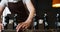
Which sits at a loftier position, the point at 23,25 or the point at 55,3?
the point at 55,3

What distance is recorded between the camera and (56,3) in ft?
3.96

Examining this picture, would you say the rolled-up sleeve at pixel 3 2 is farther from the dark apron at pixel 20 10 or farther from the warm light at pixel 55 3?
the warm light at pixel 55 3

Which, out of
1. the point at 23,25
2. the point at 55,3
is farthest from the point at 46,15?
the point at 23,25

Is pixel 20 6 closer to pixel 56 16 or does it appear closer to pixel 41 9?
pixel 41 9

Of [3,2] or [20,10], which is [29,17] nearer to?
[20,10]

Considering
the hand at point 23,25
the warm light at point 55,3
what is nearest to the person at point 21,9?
the hand at point 23,25

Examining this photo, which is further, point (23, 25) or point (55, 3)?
point (55, 3)

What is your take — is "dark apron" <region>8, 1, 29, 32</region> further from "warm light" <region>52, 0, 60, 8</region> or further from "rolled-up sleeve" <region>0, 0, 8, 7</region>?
"warm light" <region>52, 0, 60, 8</region>

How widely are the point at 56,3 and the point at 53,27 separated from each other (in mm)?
230

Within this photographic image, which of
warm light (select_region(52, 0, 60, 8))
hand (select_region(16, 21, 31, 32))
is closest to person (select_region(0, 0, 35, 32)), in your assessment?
hand (select_region(16, 21, 31, 32))

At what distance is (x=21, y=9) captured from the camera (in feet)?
3.38

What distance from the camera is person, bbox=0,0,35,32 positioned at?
999 millimetres

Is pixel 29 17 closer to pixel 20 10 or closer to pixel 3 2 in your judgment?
pixel 20 10


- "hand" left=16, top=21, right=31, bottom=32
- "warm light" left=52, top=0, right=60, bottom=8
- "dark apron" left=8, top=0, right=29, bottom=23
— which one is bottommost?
"hand" left=16, top=21, right=31, bottom=32
